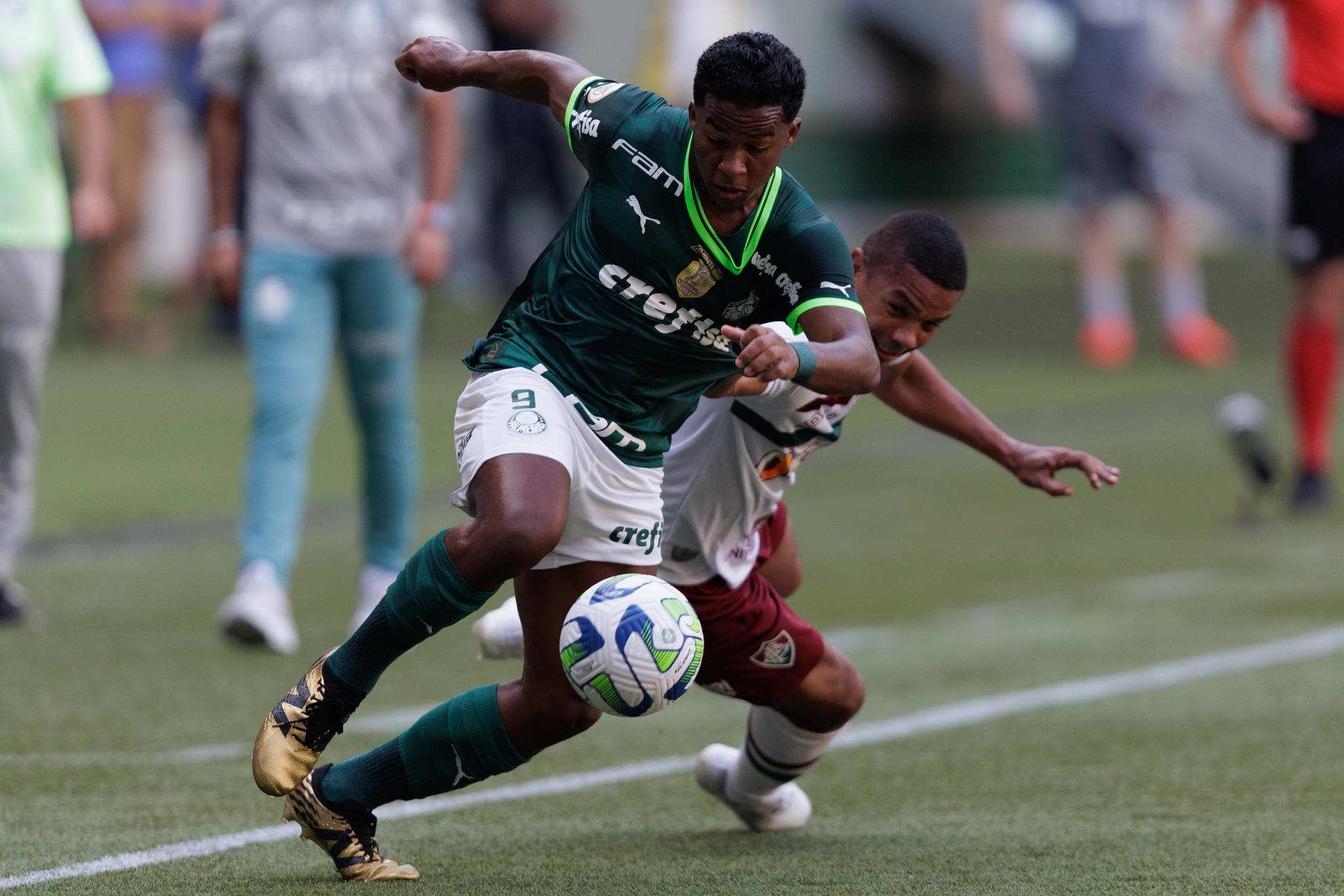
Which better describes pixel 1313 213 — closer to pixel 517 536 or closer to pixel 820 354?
pixel 820 354

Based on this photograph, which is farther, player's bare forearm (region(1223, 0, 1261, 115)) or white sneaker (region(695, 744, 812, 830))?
player's bare forearm (region(1223, 0, 1261, 115))

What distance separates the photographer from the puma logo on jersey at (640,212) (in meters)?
4.00

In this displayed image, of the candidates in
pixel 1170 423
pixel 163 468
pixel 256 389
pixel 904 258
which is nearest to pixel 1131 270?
pixel 1170 423

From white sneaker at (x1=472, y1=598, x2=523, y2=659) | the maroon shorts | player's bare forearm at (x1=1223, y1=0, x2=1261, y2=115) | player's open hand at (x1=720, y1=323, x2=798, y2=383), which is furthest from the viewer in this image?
player's bare forearm at (x1=1223, y1=0, x2=1261, y2=115)

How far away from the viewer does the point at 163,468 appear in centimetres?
1120

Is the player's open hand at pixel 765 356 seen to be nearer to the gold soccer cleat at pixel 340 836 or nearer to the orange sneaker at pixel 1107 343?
the gold soccer cleat at pixel 340 836

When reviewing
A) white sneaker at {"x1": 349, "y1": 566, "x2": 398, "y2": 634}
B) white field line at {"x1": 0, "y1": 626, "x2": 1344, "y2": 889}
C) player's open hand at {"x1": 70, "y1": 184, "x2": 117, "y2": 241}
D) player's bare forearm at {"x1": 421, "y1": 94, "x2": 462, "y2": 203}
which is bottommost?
white sneaker at {"x1": 349, "y1": 566, "x2": 398, "y2": 634}

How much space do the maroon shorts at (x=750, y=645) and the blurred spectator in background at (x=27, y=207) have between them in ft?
11.6

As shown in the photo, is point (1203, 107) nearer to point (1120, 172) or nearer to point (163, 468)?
point (1120, 172)

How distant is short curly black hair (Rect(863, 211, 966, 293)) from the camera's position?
4.26m

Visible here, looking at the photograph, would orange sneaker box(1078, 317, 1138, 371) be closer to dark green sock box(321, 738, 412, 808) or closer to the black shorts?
the black shorts

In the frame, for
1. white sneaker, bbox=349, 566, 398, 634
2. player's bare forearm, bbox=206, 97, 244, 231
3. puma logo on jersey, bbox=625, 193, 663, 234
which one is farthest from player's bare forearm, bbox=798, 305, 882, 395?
player's bare forearm, bbox=206, 97, 244, 231

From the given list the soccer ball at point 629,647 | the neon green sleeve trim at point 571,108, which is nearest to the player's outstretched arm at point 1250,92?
the neon green sleeve trim at point 571,108

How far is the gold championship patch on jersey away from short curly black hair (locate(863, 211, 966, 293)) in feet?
1.70
